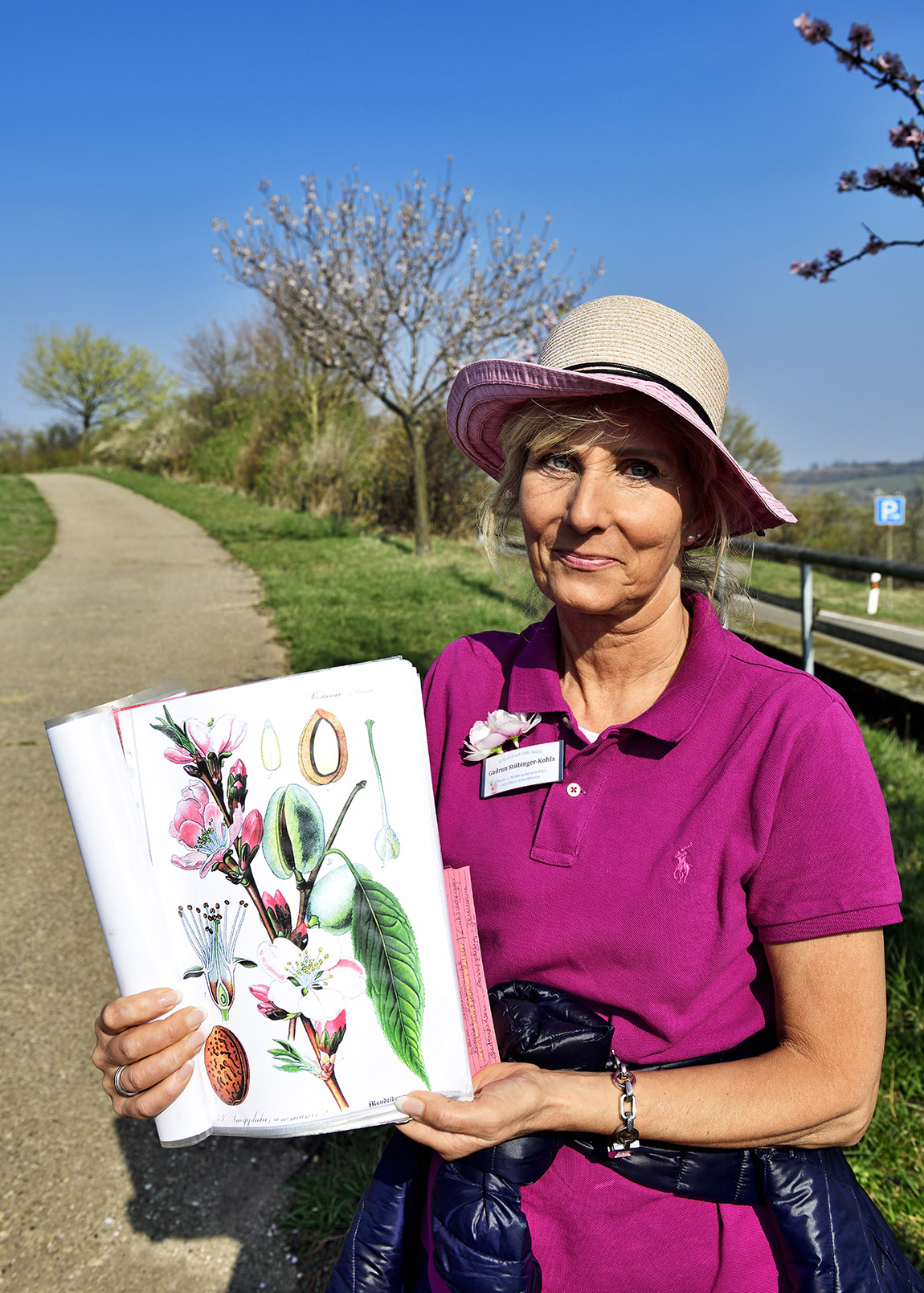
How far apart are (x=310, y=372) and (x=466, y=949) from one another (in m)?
21.9

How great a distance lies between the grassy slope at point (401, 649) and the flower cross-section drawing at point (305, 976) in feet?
4.89

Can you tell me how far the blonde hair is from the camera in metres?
1.41

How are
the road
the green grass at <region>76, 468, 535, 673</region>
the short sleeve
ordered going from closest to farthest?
the short sleeve
the road
the green grass at <region>76, 468, 535, 673</region>

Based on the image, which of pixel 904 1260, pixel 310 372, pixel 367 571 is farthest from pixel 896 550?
pixel 904 1260

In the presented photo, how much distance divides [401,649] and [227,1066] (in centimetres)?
596

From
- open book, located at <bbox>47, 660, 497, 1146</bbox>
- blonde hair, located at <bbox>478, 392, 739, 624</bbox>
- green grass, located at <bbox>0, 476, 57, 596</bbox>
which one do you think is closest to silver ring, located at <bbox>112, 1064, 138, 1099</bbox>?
open book, located at <bbox>47, 660, 497, 1146</bbox>

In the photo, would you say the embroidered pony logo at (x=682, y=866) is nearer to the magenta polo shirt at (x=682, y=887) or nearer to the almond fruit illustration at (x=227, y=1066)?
the magenta polo shirt at (x=682, y=887)

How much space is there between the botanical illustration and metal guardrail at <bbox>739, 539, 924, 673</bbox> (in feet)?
12.6

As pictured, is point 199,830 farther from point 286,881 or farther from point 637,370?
point 637,370

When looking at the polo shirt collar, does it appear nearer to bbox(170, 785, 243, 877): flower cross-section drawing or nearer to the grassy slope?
bbox(170, 785, 243, 877): flower cross-section drawing

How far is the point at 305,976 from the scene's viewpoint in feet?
3.55

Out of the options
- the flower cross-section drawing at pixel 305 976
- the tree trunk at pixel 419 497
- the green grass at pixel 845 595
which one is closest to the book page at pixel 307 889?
the flower cross-section drawing at pixel 305 976

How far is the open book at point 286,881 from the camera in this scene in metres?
1.07

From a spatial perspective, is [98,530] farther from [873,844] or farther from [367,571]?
[873,844]
